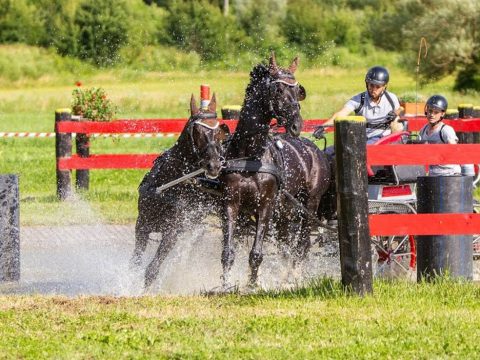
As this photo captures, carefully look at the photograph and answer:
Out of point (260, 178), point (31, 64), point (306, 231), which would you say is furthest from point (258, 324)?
point (31, 64)

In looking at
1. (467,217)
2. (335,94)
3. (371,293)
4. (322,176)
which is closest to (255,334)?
(371,293)

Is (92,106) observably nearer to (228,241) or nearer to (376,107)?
(376,107)

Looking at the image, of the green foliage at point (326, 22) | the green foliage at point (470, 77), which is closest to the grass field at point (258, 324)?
the green foliage at point (470, 77)

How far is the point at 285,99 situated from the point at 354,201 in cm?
156

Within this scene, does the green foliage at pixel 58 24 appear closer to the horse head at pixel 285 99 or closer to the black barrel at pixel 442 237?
the horse head at pixel 285 99

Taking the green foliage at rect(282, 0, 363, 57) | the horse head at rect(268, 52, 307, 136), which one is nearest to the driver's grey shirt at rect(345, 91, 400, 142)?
the horse head at rect(268, 52, 307, 136)

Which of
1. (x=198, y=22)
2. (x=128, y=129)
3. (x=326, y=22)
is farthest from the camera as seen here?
(x=326, y=22)

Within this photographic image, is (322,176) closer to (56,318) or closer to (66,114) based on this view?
(56,318)

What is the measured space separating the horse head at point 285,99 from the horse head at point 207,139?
20.0 inches

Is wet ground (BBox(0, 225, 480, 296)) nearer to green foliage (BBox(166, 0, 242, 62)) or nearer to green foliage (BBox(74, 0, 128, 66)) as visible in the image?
green foliage (BBox(166, 0, 242, 62))

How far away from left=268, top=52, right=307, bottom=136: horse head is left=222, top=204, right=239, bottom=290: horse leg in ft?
2.73

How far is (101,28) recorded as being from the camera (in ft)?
143

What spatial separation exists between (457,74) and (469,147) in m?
42.3

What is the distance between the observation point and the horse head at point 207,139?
973 cm
